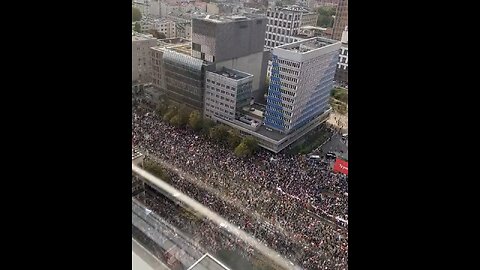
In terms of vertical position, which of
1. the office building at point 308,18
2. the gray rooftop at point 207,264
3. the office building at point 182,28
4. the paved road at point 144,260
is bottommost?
the paved road at point 144,260

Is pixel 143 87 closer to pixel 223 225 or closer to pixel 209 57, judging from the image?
pixel 209 57

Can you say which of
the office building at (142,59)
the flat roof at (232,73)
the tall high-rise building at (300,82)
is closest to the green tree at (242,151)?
the tall high-rise building at (300,82)

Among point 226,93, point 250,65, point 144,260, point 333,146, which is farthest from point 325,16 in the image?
point 144,260

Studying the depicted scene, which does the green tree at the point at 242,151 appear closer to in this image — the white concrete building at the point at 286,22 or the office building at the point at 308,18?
the white concrete building at the point at 286,22
